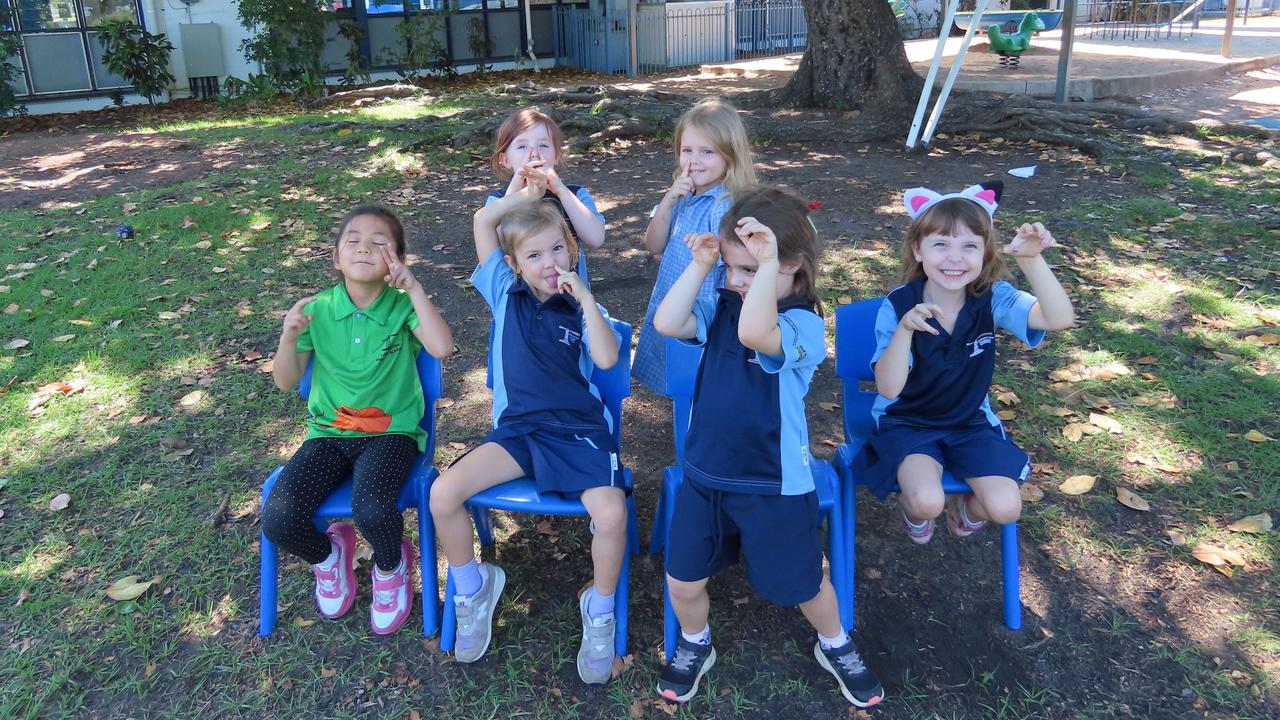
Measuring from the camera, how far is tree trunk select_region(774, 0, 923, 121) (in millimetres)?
9859

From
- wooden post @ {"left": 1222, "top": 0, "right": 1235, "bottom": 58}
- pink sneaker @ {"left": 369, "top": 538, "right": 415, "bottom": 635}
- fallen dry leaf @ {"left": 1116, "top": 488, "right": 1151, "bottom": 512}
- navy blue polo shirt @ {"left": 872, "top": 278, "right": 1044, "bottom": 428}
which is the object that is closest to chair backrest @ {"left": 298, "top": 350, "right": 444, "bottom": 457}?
pink sneaker @ {"left": 369, "top": 538, "right": 415, "bottom": 635}

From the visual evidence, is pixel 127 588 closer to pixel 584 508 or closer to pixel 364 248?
pixel 364 248

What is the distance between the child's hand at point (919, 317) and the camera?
2555mm

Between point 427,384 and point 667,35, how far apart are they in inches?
641

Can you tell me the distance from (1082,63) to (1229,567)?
15.2 m

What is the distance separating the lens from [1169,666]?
2.54 m

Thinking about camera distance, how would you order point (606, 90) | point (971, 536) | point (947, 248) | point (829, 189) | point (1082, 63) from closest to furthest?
point (947, 248)
point (971, 536)
point (829, 189)
point (606, 90)
point (1082, 63)

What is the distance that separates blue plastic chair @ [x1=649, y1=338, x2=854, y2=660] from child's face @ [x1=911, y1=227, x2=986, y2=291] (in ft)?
2.25

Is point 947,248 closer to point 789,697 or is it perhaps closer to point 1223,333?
point 789,697

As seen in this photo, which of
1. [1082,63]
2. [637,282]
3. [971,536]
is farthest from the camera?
[1082,63]

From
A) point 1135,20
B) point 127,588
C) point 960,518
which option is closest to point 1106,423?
point 960,518

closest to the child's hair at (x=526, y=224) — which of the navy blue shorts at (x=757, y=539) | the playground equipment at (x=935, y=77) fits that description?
the navy blue shorts at (x=757, y=539)

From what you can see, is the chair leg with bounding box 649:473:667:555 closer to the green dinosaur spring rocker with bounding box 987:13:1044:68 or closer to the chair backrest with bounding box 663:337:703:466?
the chair backrest with bounding box 663:337:703:466

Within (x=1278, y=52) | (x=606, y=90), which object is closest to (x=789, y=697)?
(x=606, y=90)
